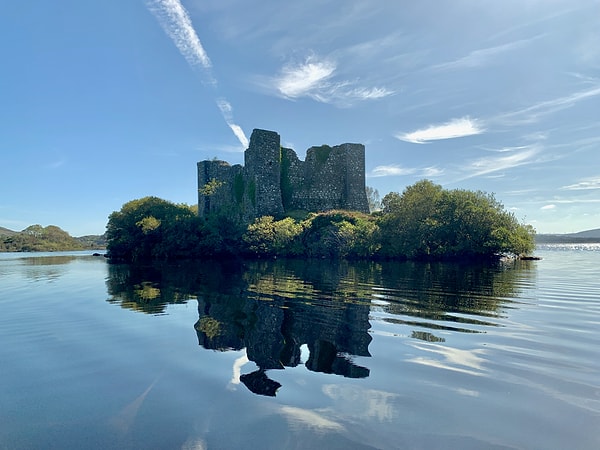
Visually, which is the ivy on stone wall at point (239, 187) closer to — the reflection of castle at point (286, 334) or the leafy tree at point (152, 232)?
the leafy tree at point (152, 232)

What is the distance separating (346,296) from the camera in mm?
12914

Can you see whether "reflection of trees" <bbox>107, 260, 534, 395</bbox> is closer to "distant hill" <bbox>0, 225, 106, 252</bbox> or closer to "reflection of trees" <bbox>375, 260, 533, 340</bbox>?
"reflection of trees" <bbox>375, 260, 533, 340</bbox>

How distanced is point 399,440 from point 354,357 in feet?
8.73

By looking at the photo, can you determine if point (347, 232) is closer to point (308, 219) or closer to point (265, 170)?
point (308, 219)

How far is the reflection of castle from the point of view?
18.9 feet

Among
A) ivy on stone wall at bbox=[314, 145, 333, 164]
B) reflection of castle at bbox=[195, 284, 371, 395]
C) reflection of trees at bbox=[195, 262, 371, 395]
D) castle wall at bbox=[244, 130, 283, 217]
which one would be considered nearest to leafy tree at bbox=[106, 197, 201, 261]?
castle wall at bbox=[244, 130, 283, 217]

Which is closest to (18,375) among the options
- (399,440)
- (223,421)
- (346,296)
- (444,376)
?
(223,421)

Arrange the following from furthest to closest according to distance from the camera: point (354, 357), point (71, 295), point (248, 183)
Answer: point (248, 183)
point (71, 295)
point (354, 357)

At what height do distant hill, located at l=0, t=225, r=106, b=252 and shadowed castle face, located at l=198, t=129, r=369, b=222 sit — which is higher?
shadowed castle face, located at l=198, t=129, r=369, b=222

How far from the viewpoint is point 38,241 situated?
374 ft

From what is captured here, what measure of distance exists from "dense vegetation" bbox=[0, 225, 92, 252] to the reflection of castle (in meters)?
124

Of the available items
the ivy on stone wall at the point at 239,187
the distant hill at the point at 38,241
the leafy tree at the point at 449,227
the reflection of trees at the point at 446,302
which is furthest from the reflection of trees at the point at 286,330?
the distant hill at the point at 38,241

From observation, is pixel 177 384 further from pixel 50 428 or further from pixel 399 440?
pixel 399 440

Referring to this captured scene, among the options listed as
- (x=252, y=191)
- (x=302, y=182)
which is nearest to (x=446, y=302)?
(x=252, y=191)
